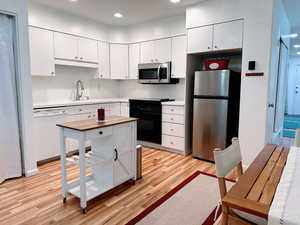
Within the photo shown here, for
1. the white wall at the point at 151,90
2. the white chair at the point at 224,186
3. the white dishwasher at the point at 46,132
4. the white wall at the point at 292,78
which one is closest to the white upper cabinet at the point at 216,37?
the white wall at the point at 151,90

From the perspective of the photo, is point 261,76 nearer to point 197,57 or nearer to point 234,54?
point 234,54

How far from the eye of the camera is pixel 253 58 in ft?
9.77

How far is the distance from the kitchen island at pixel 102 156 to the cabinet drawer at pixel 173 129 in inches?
53.5

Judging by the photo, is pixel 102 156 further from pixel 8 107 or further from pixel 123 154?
pixel 8 107

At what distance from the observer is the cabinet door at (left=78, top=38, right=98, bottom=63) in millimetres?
4184

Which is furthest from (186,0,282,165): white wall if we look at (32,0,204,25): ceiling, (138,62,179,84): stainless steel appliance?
(138,62,179,84): stainless steel appliance

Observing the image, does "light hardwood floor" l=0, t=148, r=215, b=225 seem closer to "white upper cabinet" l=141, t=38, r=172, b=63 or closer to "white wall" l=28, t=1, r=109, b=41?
"white upper cabinet" l=141, t=38, r=172, b=63

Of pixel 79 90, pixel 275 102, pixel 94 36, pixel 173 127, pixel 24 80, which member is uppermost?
pixel 94 36

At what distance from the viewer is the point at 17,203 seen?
2.28 meters

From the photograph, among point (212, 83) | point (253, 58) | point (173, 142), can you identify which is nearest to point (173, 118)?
point (173, 142)

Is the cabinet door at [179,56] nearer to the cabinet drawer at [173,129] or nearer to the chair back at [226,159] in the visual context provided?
the cabinet drawer at [173,129]

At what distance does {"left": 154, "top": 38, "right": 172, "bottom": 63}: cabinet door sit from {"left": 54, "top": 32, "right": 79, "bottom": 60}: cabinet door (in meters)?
1.63

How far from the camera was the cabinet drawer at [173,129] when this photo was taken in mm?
3821

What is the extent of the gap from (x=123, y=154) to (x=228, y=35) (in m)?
2.38
